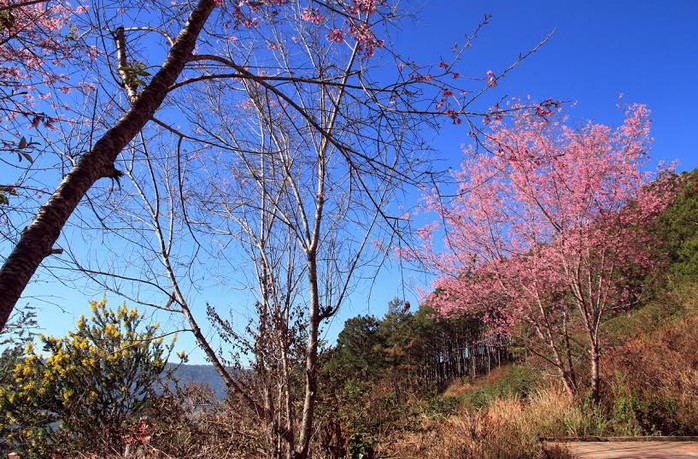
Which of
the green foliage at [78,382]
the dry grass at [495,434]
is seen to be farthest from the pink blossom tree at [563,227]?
the green foliage at [78,382]

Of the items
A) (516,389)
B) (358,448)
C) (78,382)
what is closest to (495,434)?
(358,448)

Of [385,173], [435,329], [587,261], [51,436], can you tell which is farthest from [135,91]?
[435,329]

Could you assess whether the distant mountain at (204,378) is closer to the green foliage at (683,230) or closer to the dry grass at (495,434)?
the dry grass at (495,434)

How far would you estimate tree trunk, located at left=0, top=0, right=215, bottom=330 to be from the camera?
149 cm

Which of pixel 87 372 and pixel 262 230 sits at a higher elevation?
pixel 262 230

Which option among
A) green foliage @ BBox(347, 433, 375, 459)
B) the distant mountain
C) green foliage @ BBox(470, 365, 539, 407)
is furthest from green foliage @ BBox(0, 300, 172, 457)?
green foliage @ BBox(470, 365, 539, 407)

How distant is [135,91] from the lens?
2.18 meters

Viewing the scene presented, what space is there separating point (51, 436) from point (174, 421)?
15.4 ft

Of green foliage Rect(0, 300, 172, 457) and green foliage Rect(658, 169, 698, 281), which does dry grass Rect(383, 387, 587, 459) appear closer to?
green foliage Rect(0, 300, 172, 457)

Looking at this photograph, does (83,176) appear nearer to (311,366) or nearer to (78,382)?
(311,366)

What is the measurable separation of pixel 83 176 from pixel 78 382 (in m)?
7.04

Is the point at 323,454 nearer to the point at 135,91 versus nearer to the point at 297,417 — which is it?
the point at 297,417

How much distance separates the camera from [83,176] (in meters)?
1.76

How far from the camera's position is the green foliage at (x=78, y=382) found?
675 cm
